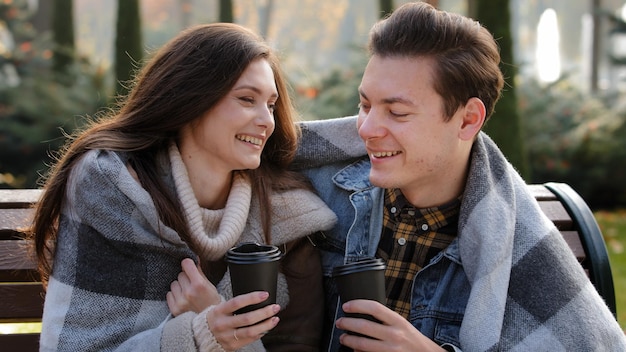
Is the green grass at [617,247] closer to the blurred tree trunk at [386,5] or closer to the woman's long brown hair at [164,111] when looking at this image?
the woman's long brown hair at [164,111]

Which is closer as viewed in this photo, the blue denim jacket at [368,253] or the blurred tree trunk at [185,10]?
the blue denim jacket at [368,253]

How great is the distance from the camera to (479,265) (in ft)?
8.71

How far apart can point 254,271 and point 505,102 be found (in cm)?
645

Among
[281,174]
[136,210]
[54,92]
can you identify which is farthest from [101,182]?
[54,92]

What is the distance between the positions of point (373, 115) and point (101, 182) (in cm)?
94

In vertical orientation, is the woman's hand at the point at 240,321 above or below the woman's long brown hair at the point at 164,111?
below

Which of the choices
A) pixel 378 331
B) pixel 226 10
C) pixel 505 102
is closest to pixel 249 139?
pixel 378 331

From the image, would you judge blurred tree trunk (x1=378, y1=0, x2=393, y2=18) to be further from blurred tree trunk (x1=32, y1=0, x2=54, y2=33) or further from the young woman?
the young woman

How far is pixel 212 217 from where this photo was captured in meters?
2.81

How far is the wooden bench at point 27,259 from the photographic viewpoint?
294 cm

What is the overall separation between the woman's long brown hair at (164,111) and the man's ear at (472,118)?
74cm

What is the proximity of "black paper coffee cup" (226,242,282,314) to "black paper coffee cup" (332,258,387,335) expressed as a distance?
182 mm

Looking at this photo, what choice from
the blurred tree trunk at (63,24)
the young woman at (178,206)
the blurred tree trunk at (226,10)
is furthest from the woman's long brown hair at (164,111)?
the blurred tree trunk at (63,24)

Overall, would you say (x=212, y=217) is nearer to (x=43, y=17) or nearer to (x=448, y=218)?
(x=448, y=218)
